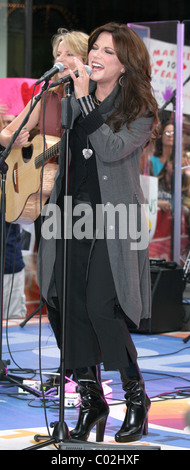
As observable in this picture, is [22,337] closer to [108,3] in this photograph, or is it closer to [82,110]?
[82,110]

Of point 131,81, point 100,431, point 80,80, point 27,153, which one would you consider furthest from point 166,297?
point 80,80

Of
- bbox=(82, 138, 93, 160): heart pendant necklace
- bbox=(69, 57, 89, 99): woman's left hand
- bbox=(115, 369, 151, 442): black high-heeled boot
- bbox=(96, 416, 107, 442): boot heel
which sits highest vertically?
bbox=(69, 57, 89, 99): woman's left hand

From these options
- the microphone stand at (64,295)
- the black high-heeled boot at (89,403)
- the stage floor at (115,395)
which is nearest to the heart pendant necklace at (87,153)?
the microphone stand at (64,295)

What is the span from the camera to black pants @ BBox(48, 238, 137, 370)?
2.68 metres

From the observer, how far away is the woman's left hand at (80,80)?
2525 millimetres

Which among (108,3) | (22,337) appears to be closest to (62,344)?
(22,337)

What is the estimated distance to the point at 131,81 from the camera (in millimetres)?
2732

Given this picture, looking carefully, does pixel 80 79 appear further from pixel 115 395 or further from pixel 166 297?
pixel 166 297

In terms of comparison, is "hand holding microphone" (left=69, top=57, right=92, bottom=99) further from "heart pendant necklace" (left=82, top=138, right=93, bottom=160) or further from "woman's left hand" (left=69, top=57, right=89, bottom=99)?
"heart pendant necklace" (left=82, top=138, right=93, bottom=160)

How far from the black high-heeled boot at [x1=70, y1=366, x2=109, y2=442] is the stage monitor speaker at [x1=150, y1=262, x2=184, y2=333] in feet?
9.12

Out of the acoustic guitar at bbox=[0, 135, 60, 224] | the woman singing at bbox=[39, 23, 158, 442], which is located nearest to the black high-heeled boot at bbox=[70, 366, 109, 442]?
the woman singing at bbox=[39, 23, 158, 442]

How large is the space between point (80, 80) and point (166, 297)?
335 centimetres

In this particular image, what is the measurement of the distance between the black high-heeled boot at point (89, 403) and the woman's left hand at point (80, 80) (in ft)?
3.43

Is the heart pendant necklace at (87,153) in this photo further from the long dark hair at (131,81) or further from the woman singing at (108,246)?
the long dark hair at (131,81)
